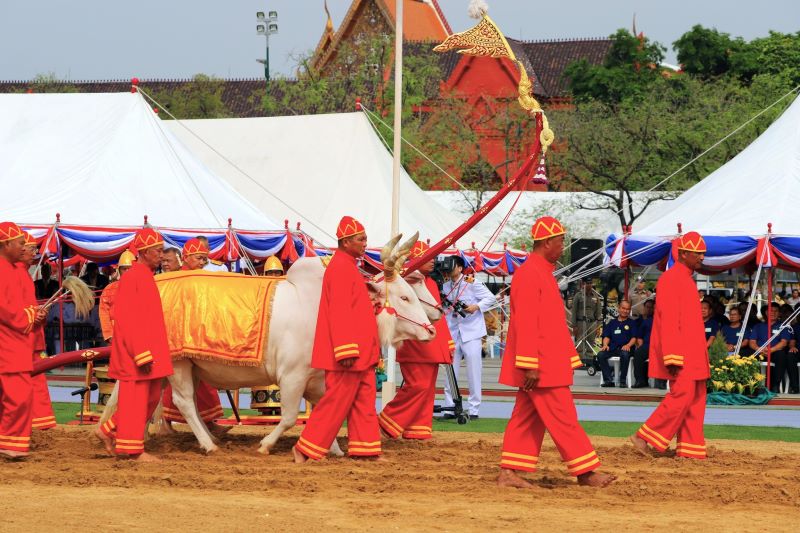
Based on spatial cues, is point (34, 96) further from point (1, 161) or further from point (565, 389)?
point (565, 389)

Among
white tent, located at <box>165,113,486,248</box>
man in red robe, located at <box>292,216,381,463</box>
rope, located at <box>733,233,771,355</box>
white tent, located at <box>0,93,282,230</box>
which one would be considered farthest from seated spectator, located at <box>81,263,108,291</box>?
man in red robe, located at <box>292,216,381,463</box>

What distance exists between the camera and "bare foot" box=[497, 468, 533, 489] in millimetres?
10008

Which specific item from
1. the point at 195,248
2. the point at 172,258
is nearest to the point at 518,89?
the point at 195,248

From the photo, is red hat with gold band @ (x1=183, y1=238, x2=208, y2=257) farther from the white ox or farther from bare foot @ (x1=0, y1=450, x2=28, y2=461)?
bare foot @ (x1=0, y1=450, x2=28, y2=461)

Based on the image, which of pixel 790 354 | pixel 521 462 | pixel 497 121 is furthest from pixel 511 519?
pixel 497 121

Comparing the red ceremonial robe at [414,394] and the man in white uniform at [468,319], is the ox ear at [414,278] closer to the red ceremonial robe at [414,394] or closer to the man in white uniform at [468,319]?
the red ceremonial robe at [414,394]

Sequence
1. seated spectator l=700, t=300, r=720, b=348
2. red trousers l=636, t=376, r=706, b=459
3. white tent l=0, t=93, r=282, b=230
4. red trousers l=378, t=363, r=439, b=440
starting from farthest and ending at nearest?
1. white tent l=0, t=93, r=282, b=230
2. seated spectator l=700, t=300, r=720, b=348
3. red trousers l=378, t=363, r=439, b=440
4. red trousers l=636, t=376, r=706, b=459

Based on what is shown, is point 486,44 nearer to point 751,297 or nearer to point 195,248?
point 195,248

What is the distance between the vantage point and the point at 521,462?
1001cm

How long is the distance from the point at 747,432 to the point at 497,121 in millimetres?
31843

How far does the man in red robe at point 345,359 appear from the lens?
→ 11.1 meters

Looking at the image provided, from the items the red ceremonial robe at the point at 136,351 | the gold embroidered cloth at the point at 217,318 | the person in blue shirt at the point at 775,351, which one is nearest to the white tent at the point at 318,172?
the person in blue shirt at the point at 775,351

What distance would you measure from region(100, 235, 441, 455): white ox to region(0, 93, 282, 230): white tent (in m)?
9.41

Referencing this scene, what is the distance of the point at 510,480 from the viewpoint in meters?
10.0
